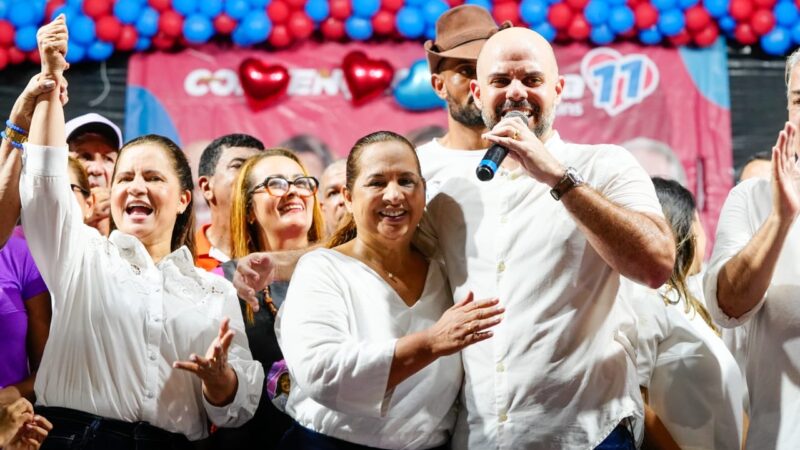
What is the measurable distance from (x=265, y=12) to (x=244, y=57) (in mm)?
298

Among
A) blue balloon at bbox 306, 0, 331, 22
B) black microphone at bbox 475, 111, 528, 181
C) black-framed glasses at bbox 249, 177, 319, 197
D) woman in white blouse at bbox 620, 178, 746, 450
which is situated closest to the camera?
black microphone at bbox 475, 111, 528, 181

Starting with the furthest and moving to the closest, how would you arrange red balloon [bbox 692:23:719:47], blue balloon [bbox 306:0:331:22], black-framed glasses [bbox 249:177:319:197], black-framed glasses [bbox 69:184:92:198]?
red balloon [bbox 692:23:719:47] < blue balloon [bbox 306:0:331:22] < black-framed glasses [bbox 249:177:319:197] < black-framed glasses [bbox 69:184:92:198]

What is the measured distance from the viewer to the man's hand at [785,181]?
216cm

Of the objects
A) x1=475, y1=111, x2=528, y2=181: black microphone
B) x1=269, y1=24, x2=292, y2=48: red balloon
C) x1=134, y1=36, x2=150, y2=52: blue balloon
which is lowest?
x1=475, y1=111, x2=528, y2=181: black microphone

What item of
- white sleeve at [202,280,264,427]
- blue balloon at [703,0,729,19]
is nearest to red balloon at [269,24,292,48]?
blue balloon at [703,0,729,19]

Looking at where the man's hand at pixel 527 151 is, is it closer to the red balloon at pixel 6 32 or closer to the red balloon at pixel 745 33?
the red balloon at pixel 745 33

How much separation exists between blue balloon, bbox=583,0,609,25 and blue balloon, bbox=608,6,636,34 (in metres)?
0.04

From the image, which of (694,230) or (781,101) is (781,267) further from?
(781,101)

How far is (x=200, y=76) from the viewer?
217 inches

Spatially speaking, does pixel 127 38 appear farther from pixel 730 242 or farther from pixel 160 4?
pixel 730 242

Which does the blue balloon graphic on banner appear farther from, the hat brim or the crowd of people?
the crowd of people

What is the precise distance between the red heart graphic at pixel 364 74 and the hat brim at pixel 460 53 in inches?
82.6

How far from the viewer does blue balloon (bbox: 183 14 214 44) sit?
5.34m

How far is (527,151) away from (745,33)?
12.8 ft
